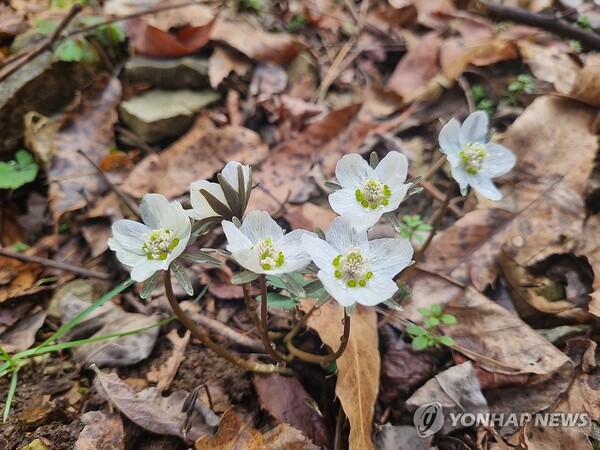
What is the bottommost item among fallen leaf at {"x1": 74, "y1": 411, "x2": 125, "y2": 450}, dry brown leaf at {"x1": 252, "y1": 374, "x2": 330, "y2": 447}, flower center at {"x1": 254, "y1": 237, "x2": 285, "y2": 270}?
dry brown leaf at {"x1": 252, "y1": 374, "x2": 330, "y2": 447}

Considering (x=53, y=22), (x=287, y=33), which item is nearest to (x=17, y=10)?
(x=53, y=22)

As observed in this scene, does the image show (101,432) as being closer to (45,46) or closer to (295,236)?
(295,236)

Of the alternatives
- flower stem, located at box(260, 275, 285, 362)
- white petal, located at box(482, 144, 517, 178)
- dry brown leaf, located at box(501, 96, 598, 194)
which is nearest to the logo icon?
flower stem, located at box(260, 275, 285, 362)

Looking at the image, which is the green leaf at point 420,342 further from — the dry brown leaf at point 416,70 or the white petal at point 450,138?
the dry brown leaf at point 416,70

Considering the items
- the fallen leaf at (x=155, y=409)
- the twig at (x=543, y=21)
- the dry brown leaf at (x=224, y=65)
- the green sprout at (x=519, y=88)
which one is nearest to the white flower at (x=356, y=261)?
the fallen leaf at (x=155, y=409)

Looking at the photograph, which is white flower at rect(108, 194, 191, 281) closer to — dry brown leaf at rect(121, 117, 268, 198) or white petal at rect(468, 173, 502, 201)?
dry brown leaf at rect(121, 117, 268, 198)

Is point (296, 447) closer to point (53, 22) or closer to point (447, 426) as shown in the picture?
point (447, 426)
